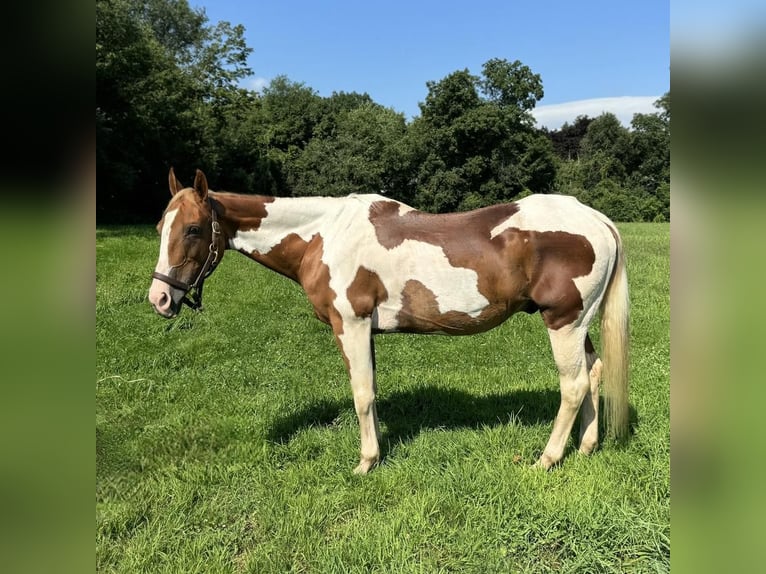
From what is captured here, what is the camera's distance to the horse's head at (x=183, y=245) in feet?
10.5

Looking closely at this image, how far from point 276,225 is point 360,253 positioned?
0.73 metres

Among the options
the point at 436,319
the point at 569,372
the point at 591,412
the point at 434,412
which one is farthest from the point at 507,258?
the point at 434,412

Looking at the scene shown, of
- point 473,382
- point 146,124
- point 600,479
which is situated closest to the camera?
point 600,479

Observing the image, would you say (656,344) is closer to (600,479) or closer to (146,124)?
(600,479)

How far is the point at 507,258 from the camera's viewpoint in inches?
128

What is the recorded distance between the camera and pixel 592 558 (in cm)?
259

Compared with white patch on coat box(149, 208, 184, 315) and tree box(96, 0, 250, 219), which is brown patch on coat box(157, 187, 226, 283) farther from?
tree box(96, 0, 250, 219)

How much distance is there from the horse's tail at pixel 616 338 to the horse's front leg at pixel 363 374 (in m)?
1.77

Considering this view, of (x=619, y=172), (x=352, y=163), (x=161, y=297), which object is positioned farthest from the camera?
(x=619, y=172)

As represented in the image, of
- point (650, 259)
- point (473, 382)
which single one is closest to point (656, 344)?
point (473, 382)

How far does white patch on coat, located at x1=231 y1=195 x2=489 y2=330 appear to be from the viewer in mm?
3338

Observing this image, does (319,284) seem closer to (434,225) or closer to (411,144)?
(434,225)
